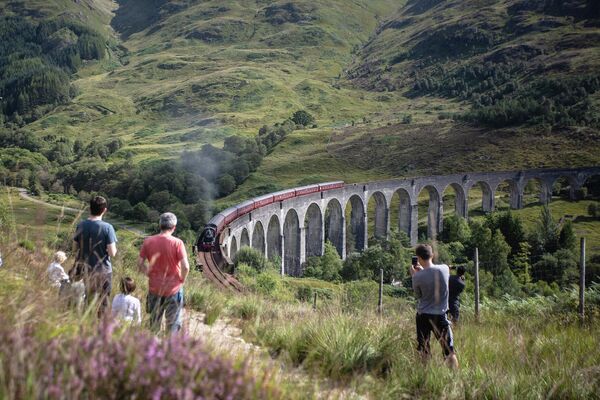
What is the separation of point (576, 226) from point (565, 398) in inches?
2407

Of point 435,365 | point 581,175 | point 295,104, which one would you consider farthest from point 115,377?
point 295,104

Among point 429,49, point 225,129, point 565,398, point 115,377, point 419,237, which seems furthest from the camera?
point 429,49

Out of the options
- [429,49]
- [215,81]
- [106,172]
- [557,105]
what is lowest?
[106,172]

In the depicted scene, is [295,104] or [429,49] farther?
[429,49]

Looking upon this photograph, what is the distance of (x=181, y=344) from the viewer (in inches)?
106

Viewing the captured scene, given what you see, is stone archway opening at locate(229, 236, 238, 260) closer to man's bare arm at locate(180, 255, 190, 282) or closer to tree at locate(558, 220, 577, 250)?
man's bare arm at locate(180, 255, 190, 282)

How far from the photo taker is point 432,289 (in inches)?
239

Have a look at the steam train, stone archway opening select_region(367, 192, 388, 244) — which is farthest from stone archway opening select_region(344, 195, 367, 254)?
the steam train

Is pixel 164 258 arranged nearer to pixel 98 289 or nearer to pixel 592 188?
pixel 98 289

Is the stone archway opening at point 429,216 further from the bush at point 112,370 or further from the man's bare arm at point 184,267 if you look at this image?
the bush at point 112,370

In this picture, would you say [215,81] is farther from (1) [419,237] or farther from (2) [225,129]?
(1) [419,237]

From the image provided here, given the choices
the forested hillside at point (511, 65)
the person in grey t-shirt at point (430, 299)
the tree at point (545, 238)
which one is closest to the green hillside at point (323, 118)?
the forested hillside at point (511, 65)

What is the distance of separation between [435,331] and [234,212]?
30.3 metres

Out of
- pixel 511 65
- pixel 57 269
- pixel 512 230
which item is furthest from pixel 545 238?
pixel 511 65
